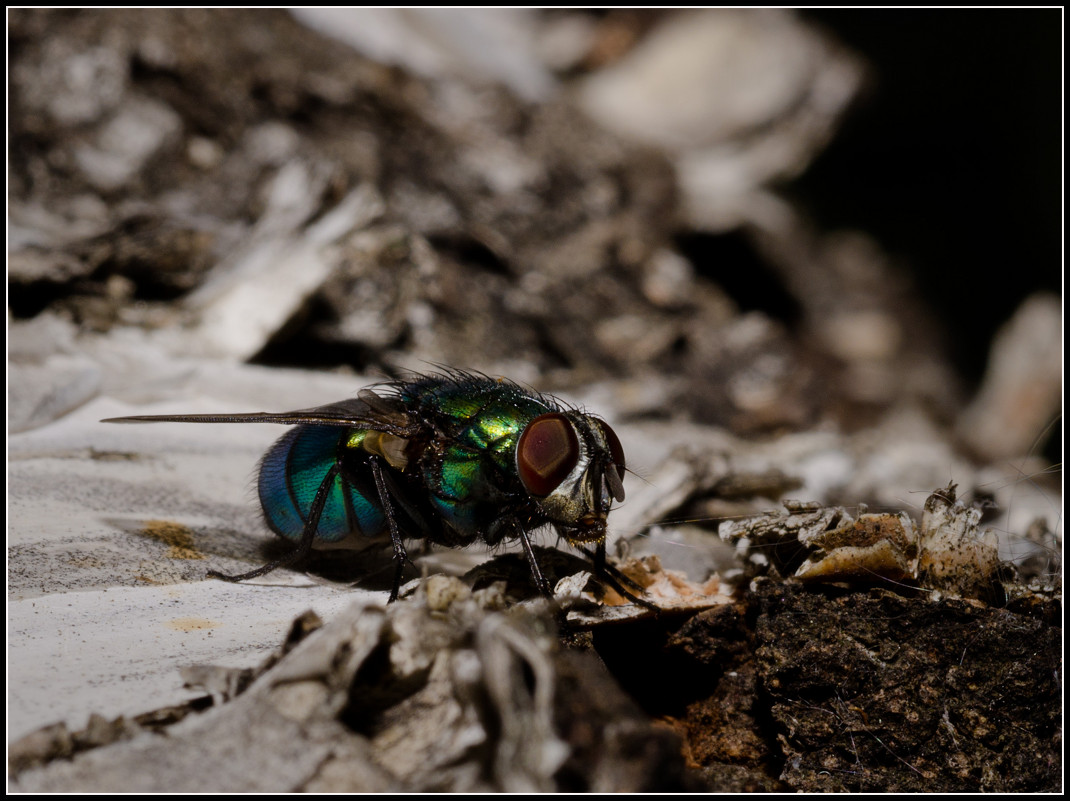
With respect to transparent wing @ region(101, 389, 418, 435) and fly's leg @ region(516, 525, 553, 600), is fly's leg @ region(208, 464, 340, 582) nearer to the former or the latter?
transparent wing @ region(101, 389, 418, 435)

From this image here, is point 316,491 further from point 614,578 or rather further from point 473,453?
point 614,578

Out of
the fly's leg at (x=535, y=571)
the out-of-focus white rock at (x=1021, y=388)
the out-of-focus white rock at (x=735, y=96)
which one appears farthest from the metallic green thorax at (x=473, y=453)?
the out-of-focus white rock at (x=735, y=96)

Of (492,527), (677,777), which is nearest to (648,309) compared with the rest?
(492,527)

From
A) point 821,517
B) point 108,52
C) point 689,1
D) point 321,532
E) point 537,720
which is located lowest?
point 321,532

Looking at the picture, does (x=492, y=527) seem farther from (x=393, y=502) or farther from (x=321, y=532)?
(x=321, y=532)

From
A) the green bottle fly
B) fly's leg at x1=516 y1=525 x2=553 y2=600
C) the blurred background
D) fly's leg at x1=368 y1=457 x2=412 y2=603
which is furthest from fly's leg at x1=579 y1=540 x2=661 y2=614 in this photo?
the blurred background

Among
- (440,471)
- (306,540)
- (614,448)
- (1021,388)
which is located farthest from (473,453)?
(1021,388)

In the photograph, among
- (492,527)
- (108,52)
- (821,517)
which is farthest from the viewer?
(108,52)
